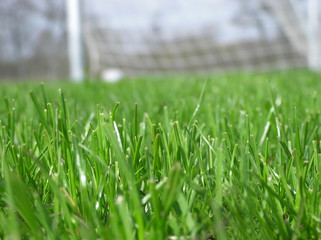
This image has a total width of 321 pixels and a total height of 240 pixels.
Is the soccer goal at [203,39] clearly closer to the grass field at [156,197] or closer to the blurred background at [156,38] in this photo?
the blurred background at [156,38]

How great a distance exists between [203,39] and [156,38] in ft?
1.79

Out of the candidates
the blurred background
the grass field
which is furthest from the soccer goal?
the grass field

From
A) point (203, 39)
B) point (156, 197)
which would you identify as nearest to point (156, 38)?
point (203, 39)

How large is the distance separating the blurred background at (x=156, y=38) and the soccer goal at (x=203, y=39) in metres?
0.01

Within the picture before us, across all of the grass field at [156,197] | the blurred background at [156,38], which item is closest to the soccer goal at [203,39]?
the blurred background at [156,38]

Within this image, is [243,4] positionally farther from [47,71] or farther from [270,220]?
[270,220]

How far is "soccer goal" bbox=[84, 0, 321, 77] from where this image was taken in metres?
4.26

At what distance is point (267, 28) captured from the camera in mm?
4262

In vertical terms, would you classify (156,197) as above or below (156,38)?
below

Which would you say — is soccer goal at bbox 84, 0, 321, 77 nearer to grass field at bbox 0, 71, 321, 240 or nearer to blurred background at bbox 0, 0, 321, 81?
blurred background at bbox 0, 0, 321, 81

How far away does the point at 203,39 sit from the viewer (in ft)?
14.3

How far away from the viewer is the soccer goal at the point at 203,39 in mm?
4258

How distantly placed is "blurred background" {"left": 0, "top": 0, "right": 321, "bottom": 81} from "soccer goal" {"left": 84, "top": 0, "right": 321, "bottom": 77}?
11mm

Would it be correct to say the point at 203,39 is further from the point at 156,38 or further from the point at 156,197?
the point at 156,197
